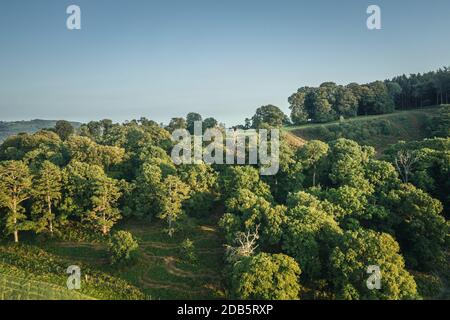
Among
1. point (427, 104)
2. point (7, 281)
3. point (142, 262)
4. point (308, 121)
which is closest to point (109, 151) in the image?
point (142, 262)

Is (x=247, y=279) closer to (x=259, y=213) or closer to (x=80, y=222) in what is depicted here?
(x=259, y=213)

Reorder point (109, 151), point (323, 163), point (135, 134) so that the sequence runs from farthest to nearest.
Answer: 1. point (135, 134)
2. point (109, 151)
3. point (323, 163)

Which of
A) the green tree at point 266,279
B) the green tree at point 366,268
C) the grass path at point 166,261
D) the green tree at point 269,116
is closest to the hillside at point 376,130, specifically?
the green tree at point 269,116

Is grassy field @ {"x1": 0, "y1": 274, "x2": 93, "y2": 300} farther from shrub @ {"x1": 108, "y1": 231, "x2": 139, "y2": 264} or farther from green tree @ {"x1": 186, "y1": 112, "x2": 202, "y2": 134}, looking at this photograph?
green tree @ {"x1": 186, "y1": 112, "x2": 202, "y2": 134}

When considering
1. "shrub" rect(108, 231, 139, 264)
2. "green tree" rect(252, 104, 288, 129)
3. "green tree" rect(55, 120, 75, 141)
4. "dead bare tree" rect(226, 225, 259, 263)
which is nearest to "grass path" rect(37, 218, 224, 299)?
"shrub" rect(108, 231, 139, 264)

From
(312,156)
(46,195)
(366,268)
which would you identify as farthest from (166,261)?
(312,156)

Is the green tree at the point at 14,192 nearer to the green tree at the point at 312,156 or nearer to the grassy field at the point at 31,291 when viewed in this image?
the grassy field at the point at 31,291

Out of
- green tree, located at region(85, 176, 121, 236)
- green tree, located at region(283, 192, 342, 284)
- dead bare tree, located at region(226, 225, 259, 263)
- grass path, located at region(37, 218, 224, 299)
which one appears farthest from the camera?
green tree, located at region(85, 176, 121, 236)
